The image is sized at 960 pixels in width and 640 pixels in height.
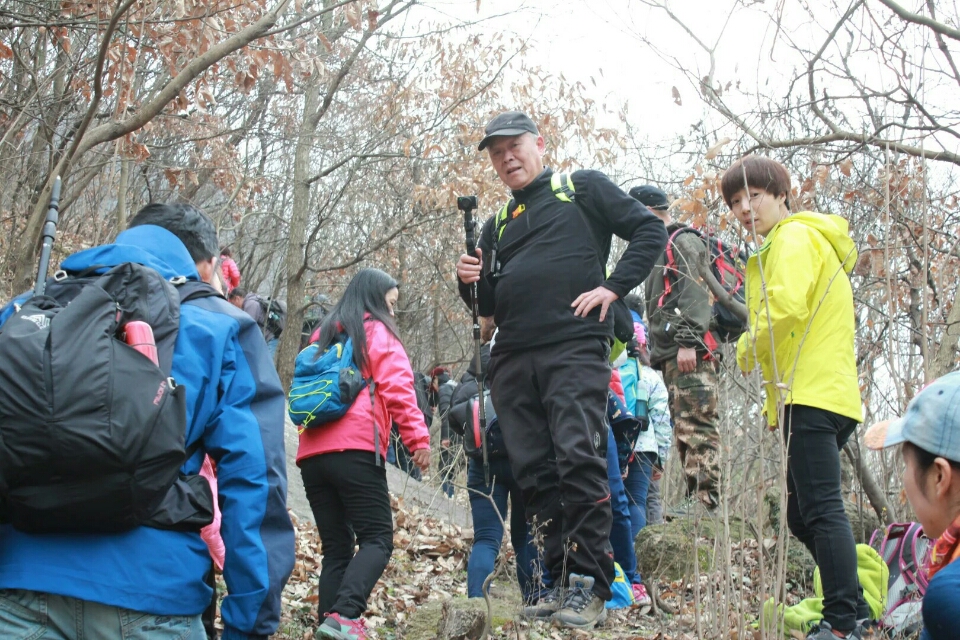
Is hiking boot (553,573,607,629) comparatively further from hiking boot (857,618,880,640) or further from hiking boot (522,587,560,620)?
hiking boot (857,618,880,640)

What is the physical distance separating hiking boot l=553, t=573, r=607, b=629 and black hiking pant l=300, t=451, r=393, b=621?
1.07 m

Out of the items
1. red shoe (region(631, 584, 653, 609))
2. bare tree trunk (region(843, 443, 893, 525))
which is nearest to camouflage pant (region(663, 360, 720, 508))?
bare tree trunk (region(843, 443, 893, 525))

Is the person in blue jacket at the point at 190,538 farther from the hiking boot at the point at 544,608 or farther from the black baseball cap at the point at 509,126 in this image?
the black baseball cap at the point at 509,126

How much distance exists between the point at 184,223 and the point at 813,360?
2.58m

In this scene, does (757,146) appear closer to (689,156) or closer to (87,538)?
(689,156)

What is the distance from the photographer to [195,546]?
96.6 inches

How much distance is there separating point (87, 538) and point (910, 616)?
326cm

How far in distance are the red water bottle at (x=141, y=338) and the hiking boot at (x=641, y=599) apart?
344 cm

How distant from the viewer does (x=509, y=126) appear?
4.72 meters

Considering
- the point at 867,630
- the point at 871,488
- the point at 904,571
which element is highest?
the point at 871,488

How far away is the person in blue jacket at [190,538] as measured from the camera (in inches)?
88.0

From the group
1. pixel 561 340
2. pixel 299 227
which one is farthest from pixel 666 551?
pixel 299 227

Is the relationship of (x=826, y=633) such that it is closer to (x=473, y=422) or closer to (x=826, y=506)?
(x=826, y=506)

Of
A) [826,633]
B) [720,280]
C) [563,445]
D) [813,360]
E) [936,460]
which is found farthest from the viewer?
[720,280]
